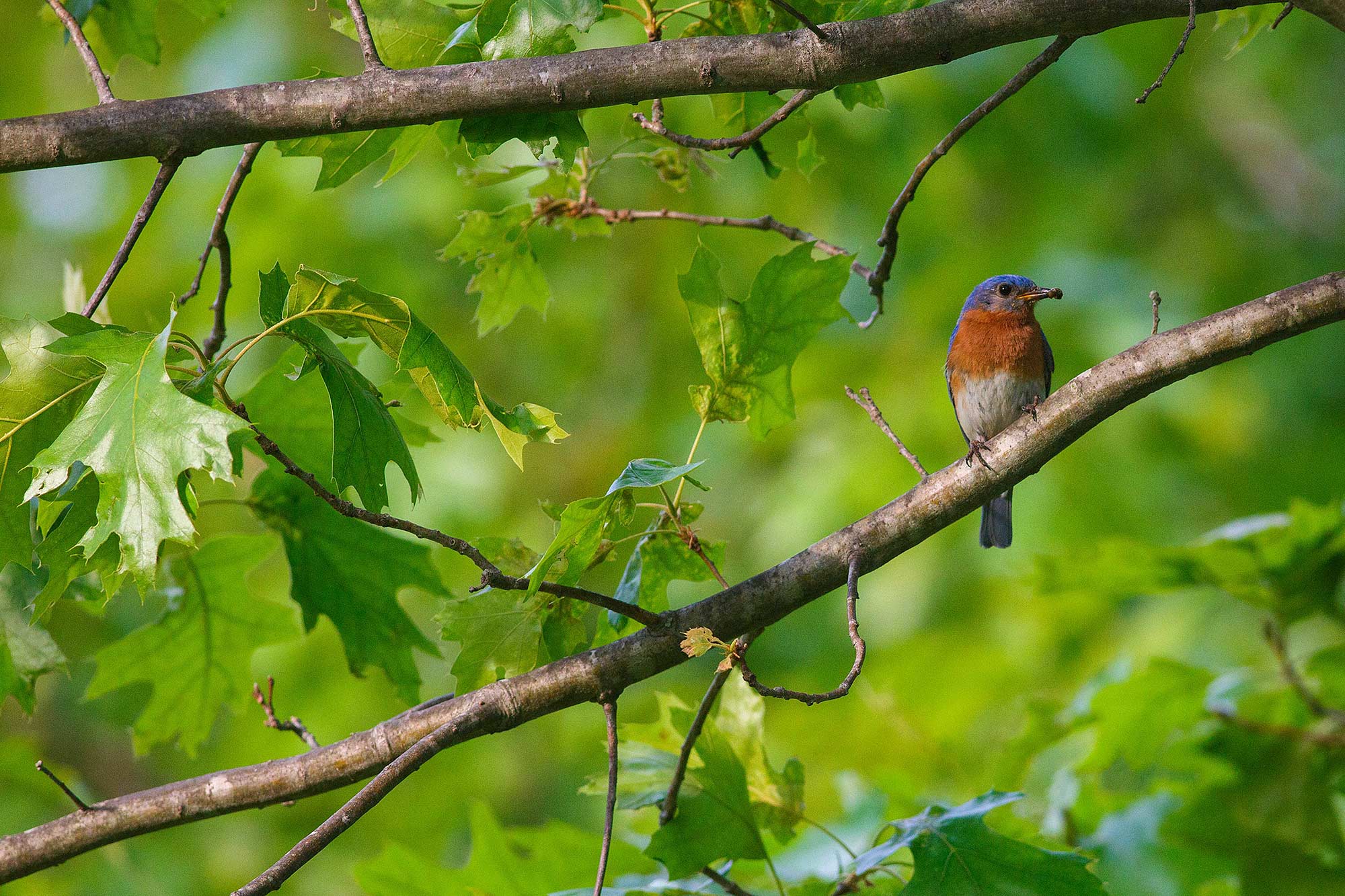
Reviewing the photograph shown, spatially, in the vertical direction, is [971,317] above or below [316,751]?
above

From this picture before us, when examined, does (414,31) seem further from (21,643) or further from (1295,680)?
(1295,680)

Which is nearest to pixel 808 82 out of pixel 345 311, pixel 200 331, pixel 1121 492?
pixel 345 311

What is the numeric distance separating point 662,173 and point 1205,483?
581 centimetres

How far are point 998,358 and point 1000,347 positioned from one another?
1.6 inches

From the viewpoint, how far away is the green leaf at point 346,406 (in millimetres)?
1885

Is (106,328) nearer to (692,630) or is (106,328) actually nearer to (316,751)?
(316,751)

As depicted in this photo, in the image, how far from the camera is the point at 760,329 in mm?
2393

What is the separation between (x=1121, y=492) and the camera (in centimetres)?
670

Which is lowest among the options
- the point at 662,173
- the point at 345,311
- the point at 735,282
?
the point at 345,311

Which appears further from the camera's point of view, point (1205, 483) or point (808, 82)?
point (1205, 483)

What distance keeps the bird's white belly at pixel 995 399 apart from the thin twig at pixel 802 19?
2.33m

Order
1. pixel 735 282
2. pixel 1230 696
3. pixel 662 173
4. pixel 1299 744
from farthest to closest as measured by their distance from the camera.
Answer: pixel 735 282 < pixel 1230 696 < pixel 1299 744 < pixel 662 173

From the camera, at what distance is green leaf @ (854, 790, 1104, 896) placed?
2186mm

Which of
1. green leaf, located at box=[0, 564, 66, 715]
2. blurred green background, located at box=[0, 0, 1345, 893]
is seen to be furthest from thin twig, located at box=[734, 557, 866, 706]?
blurred green background, located at box=[0, 0, 1345, 893]
